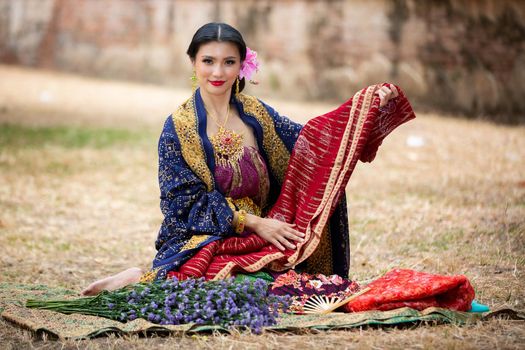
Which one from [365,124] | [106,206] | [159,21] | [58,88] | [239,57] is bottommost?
[106,206]

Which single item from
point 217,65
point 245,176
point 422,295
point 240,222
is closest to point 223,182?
point 245,176

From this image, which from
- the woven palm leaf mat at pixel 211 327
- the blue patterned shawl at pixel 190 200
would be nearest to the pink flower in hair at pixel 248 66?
the blue patterned shawl at pixel 190 200

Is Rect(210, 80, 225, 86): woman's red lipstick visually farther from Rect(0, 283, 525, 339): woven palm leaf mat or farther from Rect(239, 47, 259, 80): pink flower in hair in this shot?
Rect(0, 283, 525, 339): woven palm leaf mat

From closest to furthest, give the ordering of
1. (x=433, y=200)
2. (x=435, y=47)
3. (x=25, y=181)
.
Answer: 1. (x=433, y=200)
2. (x=25, y=181)
3. (x=435, y=47)

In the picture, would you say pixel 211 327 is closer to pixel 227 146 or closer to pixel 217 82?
pixel 227 146

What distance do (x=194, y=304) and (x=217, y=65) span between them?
4.15 feet

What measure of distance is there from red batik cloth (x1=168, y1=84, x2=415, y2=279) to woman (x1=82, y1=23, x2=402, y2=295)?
0.01 meters

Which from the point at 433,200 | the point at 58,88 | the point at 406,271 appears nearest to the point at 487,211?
the point at 433,200

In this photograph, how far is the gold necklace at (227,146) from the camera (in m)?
4.19

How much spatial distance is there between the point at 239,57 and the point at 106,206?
10.6 ft

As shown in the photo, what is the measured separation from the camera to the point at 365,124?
13.4 feet

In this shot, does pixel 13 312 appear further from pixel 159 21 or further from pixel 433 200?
pixel 159 21

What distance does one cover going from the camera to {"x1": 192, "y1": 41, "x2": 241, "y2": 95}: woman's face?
13.6 ft

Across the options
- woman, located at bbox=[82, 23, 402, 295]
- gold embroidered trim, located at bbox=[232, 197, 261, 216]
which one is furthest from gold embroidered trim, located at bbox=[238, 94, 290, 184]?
gold embroidered trim, located at bbox=[232, 197, 261, 216]
